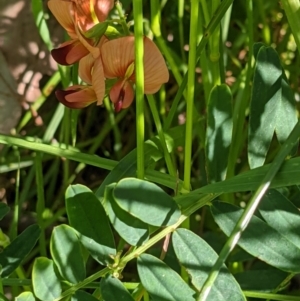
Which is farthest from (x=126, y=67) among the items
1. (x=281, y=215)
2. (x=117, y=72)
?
(x=281, y=215)

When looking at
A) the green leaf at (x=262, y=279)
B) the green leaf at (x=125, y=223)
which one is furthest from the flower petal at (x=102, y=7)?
the green leaf at (x=262, y=279)

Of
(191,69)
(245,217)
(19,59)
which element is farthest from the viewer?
(19,59)

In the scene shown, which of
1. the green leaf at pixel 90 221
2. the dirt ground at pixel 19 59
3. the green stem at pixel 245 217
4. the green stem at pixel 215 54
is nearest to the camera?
the green stem at pixel 245 217

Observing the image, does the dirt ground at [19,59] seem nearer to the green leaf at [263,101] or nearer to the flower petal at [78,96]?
the flower petal at [78,96]

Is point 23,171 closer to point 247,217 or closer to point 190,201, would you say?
point 190,201

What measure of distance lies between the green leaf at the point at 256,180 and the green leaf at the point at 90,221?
10cm

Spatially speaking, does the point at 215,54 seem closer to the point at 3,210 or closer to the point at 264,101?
the point at 264,101

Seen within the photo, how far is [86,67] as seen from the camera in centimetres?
67

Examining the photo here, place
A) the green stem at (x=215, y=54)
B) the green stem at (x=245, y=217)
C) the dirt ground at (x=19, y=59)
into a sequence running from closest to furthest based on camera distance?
the green stem at (x=245, y=217), the green stem at (x=215, y=54), the dirt ground at (x=19, y=59)

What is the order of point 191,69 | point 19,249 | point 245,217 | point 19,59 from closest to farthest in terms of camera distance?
point 245,217, point 191,69, point 19,249, point 19,59

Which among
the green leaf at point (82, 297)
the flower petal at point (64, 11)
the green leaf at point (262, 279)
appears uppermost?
the flower petal at point (64, 11)

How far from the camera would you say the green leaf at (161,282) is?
1.82ft

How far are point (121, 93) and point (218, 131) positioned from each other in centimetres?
12

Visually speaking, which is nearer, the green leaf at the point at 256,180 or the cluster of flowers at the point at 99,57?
the green leaf at the point at 256,180
